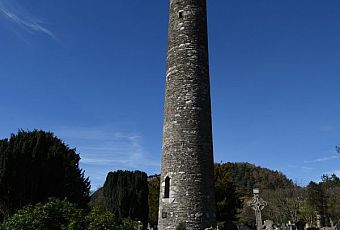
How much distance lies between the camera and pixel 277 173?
66312mm

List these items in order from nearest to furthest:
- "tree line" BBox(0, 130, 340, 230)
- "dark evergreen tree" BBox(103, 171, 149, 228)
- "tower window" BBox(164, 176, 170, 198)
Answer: "tree line" BBox(0, 130, 340, 230), "tower window" BBox(164, 176, 170, 198), "dark evergreen tree" BBox(103, 171, 149, 228)

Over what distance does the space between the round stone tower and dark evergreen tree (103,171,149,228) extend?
13.6 m

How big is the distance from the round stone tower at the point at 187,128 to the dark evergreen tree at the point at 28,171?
8018 millimetres

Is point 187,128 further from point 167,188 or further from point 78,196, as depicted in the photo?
point 78,196

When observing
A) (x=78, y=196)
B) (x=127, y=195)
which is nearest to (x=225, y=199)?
(x=127, y=195)

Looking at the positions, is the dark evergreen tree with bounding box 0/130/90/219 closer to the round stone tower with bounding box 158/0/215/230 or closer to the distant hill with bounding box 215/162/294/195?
the round stone tower with bounding box 158/0/215/230

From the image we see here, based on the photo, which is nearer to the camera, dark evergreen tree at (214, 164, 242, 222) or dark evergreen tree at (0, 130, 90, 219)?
dark evergreen tree at (0, 130, 90, 219)

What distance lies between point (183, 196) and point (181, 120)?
273 cm

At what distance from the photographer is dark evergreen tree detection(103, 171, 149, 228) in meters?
25.9

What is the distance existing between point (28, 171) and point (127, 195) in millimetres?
9725

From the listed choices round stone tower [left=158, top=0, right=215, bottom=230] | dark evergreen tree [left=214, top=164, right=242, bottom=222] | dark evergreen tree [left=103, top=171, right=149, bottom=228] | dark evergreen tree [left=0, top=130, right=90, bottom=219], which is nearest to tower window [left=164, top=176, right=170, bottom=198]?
round stone tower [left=158, top=0, right=215, bottom=230]

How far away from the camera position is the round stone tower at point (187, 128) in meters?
12.4

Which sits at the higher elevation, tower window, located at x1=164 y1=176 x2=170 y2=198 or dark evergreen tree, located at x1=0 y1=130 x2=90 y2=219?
dark evergreen tree, located at x1=0 y1=130 x2=90 y2=219

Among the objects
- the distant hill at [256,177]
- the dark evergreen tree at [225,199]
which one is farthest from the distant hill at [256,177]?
the dark evergreen tree at [225,199]
